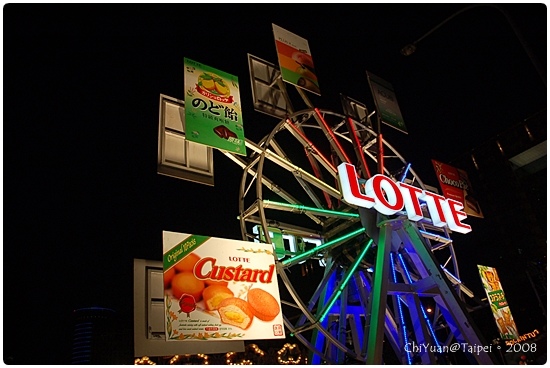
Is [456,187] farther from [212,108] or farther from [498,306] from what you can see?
[212,108]

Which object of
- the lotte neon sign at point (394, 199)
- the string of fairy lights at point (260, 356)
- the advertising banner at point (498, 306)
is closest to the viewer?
the lotte neon sign at point (394, 199)

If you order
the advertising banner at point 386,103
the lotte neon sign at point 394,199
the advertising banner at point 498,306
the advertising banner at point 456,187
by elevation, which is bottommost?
the advertising banner at point 498,306

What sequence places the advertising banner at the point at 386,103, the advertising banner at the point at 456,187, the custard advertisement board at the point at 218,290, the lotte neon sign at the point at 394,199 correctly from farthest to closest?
the advertising banner at the point at 456,187 → the advertising banner at the point at 386,103 → the lotte neon sign at the point at 394,199 → the custard advertisement board at the point at 218,290

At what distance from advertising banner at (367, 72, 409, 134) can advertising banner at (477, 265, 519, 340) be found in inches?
262

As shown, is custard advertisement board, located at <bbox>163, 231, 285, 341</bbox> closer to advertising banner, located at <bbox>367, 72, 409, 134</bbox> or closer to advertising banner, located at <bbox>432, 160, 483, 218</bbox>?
advertising banner, located at <bbox>367, 72, 409, 134</bbox>

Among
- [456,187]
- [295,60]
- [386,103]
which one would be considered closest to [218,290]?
[295,60]

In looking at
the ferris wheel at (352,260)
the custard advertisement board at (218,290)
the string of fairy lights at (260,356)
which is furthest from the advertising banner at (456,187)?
the string of fairy lights at (260,356)

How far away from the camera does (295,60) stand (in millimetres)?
12609

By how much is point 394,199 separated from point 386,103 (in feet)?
14.9

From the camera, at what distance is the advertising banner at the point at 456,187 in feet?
51.3

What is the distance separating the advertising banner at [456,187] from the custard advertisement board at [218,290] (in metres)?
9.17

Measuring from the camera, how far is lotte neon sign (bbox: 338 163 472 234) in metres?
11.1

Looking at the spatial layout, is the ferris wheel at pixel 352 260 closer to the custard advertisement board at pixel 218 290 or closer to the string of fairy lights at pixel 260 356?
the custard advertisement board at pixel 218 290

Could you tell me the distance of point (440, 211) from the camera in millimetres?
12727
